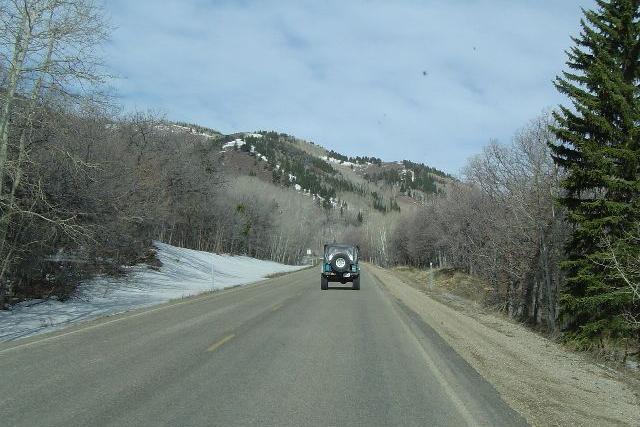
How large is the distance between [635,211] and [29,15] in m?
16.8

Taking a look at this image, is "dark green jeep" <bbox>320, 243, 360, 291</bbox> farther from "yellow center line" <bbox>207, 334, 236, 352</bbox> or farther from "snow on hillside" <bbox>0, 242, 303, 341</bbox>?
"yellow center line" <bbox>207, 334, 236, 352</bbox>

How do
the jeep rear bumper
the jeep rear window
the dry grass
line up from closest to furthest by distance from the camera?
the jeep rear bumper
the jeep rear window
the dry grass

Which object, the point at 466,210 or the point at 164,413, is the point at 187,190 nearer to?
the point at 466,210

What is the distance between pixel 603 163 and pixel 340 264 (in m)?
16.9

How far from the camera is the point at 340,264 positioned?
2998cm

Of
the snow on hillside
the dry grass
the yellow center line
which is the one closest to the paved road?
the yellow center line

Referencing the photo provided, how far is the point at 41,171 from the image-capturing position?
1745cm

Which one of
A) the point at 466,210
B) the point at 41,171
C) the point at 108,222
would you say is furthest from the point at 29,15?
the point at 466,210

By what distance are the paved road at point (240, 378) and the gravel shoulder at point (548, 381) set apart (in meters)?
0.36

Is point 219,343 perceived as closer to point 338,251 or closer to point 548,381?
point 548,381

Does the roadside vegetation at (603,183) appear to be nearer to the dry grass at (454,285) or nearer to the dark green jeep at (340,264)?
the dark green jeep at (340,264)

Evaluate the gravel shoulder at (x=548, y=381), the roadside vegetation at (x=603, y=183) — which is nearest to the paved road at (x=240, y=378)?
the gravel shoulder at (x=548, y=381)

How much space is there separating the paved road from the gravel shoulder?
0.36 metres

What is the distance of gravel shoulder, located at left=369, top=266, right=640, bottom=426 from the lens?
663 cm
